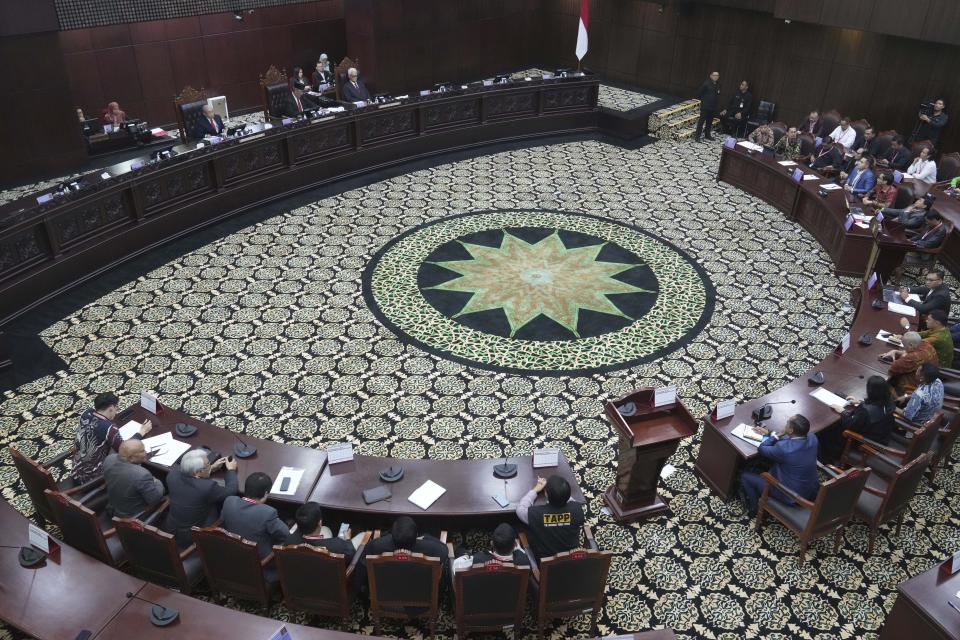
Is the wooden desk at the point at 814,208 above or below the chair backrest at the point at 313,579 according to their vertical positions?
above

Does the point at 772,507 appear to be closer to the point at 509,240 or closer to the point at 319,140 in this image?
the point at 509,240

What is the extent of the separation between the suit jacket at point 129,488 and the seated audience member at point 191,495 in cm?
17

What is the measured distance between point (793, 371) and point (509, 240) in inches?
171

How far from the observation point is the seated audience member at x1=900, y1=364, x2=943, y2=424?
20.6 ft

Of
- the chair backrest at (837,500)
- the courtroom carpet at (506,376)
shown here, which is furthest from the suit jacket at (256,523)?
the chair backrest at (837,500)

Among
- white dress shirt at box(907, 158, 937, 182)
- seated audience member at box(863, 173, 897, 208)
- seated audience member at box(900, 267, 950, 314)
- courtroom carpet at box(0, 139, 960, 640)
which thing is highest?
white dress shirt at box(907, 158, 937, 182)

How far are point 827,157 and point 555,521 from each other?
9.57 meters

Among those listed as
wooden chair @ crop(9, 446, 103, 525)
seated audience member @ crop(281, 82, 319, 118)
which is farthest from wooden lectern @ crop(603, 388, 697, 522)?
seated audience member @ crop(281, 82, 319, 118)

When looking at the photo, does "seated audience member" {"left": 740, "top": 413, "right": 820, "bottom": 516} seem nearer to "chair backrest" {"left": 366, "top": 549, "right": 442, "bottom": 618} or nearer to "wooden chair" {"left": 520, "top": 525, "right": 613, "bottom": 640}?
"wooden chair" {"left": 520, "top": 525, "right": 613, "bottom": 640}

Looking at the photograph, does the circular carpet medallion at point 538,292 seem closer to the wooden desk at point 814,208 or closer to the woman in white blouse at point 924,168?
the wooden desk at point 814,208

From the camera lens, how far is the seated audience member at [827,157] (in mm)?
11883

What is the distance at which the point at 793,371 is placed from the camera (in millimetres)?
8062

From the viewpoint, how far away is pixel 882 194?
1067 centimetres

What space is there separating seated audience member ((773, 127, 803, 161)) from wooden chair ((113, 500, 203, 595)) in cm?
1117
